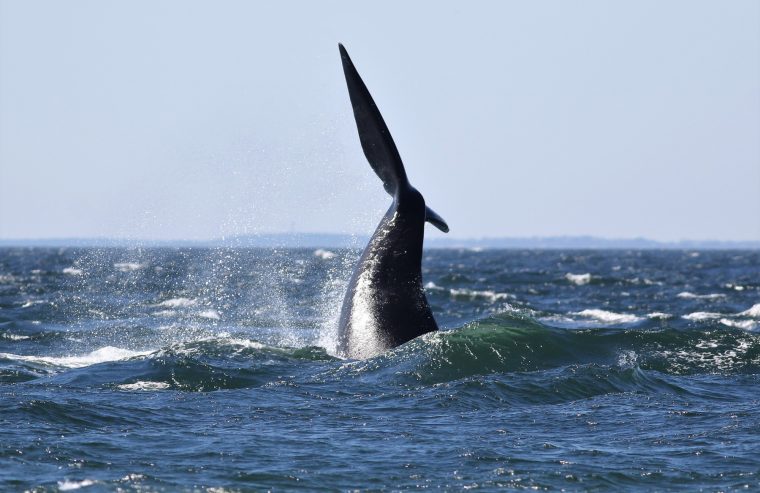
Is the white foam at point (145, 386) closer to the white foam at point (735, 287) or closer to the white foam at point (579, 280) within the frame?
the white foam at point (735, 287)

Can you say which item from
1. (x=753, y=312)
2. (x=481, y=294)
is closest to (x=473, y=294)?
(x=481, y=294)

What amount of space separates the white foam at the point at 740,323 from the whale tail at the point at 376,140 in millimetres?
11607

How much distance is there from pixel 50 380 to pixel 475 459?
625cm

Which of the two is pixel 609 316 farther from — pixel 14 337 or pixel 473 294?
pixel 14 337

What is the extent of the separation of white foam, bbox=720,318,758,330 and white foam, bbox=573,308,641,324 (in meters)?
1.94

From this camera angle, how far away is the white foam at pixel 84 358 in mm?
16083

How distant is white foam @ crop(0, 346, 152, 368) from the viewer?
16.1m

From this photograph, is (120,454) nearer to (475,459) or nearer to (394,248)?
(475,459)

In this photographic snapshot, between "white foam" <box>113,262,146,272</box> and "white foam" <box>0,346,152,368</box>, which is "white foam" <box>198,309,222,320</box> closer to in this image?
"white foam" <box>0,346,152,368</box>

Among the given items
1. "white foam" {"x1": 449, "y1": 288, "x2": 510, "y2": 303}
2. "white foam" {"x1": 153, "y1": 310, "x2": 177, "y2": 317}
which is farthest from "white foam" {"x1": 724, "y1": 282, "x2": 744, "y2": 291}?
"white foam" {"x1": 153, "y1": 310, "x2": 177, "y2": 317}

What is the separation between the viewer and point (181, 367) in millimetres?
14234

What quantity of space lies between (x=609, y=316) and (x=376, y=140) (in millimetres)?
15469

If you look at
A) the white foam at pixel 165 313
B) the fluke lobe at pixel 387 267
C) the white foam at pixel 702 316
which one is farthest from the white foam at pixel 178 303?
the fluke lobe at pixel 387 267

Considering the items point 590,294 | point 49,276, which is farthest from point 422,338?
point 49,276
